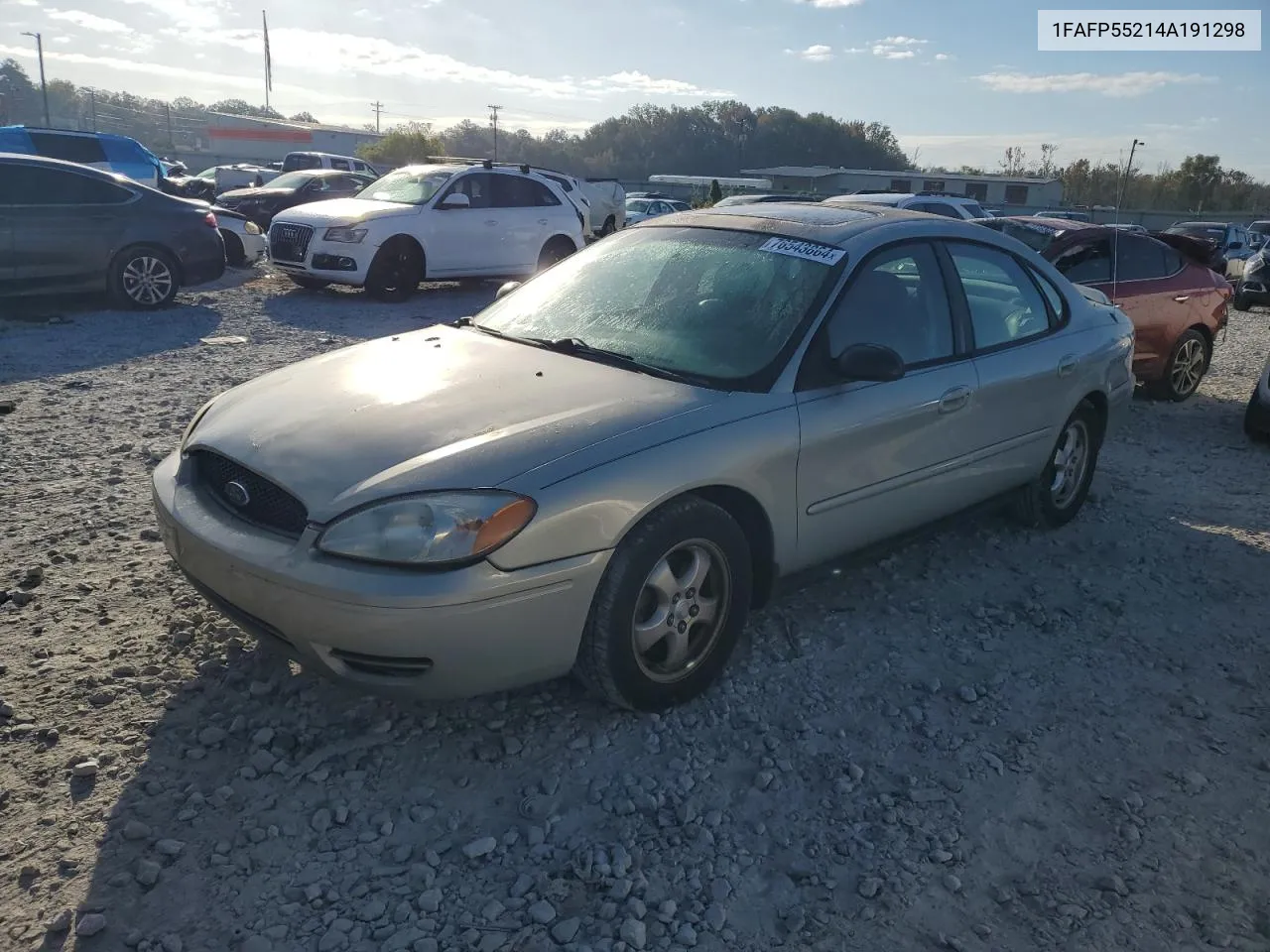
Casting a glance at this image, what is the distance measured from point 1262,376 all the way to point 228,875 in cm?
773

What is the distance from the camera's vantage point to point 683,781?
2938mm

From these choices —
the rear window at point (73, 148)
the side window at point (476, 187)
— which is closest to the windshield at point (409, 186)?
the side window at point (476, 187)

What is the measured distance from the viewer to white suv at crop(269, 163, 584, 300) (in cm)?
1172

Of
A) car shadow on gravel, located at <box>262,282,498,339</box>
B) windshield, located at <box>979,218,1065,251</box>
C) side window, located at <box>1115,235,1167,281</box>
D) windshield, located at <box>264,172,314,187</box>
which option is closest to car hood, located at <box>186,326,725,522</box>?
windshield, located at <box>979,218,1065,251</box>

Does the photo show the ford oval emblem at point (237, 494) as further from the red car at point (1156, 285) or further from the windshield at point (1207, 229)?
the windshield at point (1207, 229)

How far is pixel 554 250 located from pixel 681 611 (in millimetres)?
11323

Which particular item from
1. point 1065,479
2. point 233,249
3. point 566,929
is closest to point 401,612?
point 566,929

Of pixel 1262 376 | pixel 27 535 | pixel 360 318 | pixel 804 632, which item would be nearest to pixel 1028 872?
pixel 804 632

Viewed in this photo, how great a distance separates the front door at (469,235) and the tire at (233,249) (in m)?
3.67

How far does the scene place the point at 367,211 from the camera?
39.1ft

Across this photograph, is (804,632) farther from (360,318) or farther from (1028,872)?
(360,318)

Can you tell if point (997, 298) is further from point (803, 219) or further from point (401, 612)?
point (401, 612)

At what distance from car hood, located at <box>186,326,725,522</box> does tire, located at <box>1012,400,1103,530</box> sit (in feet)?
7.92

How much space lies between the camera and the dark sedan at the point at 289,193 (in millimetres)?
18703
